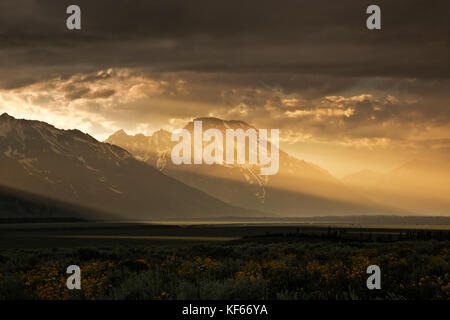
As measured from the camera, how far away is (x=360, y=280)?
54.6 ft

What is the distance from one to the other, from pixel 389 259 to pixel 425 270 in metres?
3.75
